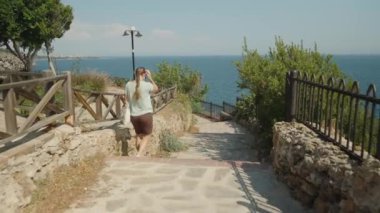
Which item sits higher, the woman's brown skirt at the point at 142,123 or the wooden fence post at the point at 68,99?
the wooden fence post at the point at 68,99

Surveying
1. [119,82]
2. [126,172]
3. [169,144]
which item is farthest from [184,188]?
[119,82]

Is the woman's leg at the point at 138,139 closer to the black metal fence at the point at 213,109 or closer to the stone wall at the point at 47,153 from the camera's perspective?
the stone wall at the point at 47,153

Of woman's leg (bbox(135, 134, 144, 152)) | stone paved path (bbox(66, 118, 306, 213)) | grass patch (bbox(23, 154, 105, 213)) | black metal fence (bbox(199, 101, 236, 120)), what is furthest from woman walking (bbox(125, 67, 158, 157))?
black metal fence (bbox(199, 101, 236, 120))

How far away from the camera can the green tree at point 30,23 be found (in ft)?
53.0

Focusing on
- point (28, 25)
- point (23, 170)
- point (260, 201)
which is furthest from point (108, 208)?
point (28, 25)

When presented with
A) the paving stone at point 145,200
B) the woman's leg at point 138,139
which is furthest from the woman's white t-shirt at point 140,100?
the paving stone at point 145,200

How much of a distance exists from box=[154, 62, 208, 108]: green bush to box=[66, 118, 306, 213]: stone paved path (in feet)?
52.9

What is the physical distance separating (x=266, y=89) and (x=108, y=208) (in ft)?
27.2

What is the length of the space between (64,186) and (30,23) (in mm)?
14179

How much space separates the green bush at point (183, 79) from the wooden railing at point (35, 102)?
1636 centimetres

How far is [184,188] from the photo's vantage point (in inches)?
196

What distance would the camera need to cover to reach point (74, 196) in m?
4.67

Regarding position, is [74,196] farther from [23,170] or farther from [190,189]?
[190,189]

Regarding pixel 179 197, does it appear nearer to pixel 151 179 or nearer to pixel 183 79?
pixel 151 179
